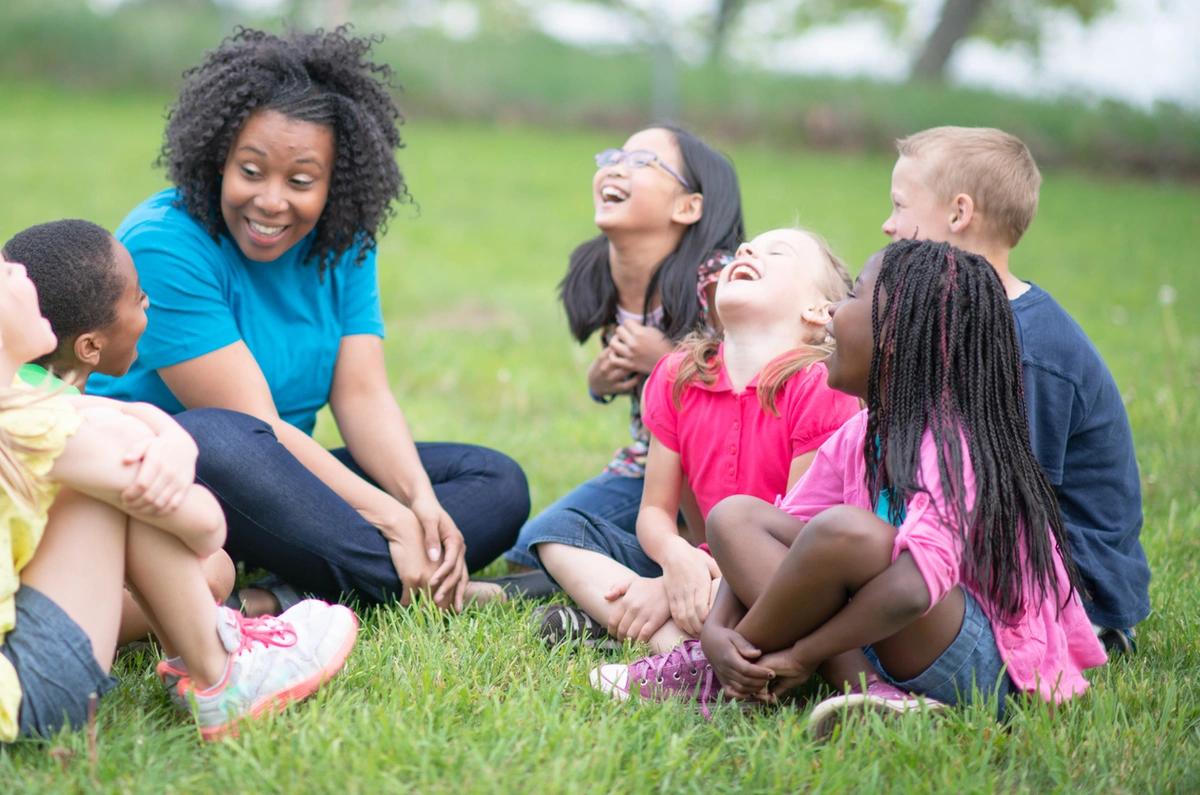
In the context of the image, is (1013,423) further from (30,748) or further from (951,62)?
(951,62)

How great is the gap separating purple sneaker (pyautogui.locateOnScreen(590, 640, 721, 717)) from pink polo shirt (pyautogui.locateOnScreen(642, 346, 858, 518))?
0.60m

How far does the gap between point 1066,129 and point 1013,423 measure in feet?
51.5

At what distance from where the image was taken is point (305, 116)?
3.47m

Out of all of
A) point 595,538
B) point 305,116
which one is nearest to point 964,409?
point 595,538

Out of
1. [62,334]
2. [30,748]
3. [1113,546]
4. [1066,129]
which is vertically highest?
[1066,129]

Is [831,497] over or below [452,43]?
below

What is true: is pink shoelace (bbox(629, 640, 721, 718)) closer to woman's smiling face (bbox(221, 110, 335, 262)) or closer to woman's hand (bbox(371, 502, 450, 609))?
woman's hand (bbox(371, 502, 450, 609))

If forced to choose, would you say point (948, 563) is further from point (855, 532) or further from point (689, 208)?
point (689, 208)

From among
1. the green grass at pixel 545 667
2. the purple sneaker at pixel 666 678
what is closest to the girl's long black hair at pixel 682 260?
the green grass at pixel 545 667

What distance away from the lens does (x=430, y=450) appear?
4004mm

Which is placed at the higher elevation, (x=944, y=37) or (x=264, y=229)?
(x=944, y=37)

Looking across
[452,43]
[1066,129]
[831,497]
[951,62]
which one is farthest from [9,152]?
[951,62]

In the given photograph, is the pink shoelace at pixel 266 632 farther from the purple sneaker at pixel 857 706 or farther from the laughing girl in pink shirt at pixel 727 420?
the purple sneaker at pixel 857 706

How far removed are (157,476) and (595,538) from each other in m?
1.45
